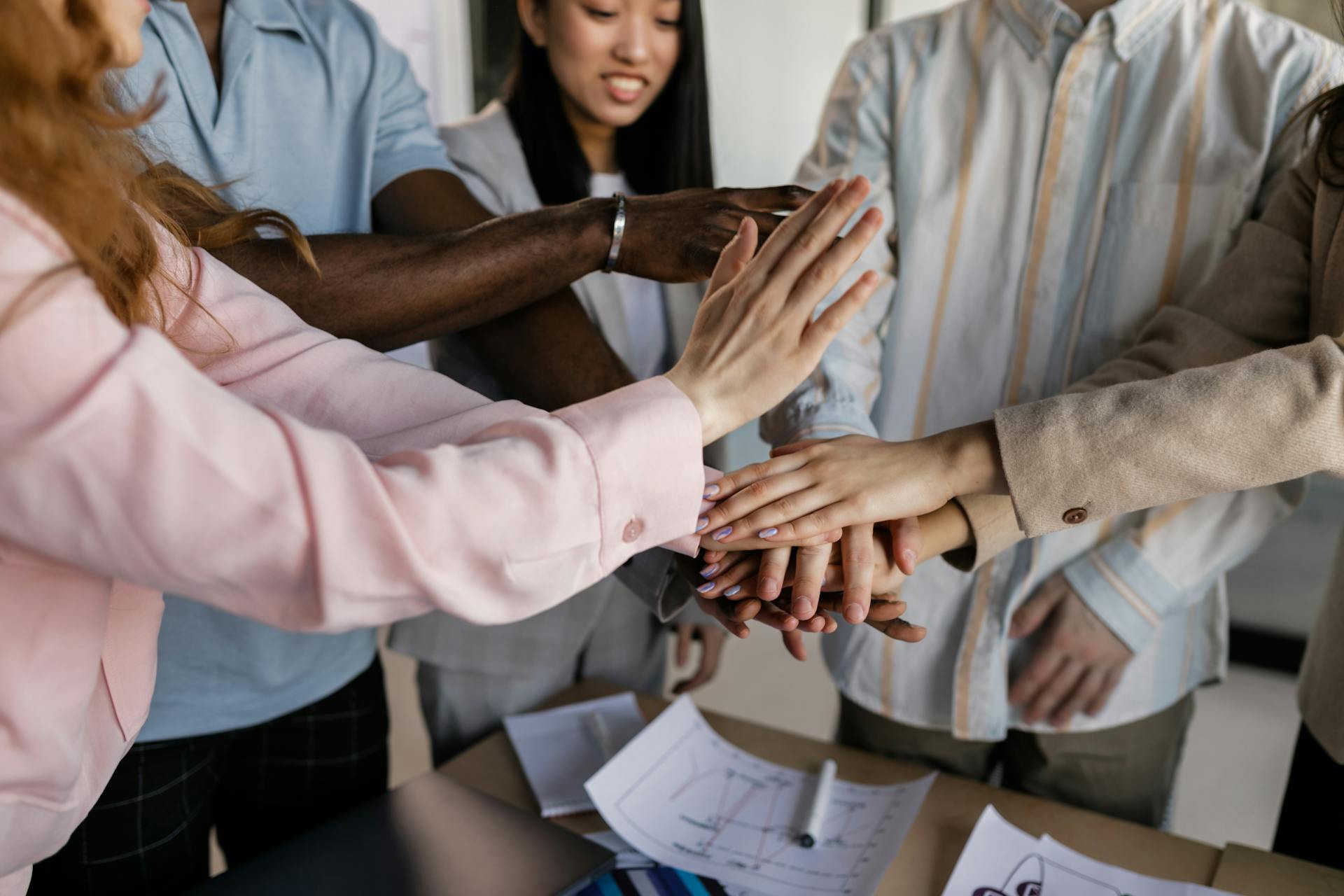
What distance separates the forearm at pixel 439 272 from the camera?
3.29 feet

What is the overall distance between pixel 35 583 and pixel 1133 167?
116 centimetres

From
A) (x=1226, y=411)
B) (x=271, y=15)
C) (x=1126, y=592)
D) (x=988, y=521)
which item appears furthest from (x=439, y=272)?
(x=1126, y=592)

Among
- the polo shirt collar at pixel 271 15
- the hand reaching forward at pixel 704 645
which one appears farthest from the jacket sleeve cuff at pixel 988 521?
the polo shirt collar at pixel 271 15

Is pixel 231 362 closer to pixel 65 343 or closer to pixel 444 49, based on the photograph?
pixel 65 343

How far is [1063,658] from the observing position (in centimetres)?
122

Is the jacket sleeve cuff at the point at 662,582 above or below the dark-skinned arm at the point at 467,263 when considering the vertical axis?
below

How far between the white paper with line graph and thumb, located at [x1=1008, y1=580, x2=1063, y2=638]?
0.25 metres

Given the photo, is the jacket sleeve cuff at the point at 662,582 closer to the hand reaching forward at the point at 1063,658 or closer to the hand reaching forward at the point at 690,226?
the hand reaching forward at the point at 690,226

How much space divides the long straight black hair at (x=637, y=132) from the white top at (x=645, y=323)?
0.06 m

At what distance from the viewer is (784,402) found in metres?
1.18

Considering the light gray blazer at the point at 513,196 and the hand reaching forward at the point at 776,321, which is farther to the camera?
the light gray blazer at the point at 513,196

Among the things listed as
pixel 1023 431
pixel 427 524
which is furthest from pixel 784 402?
pixel 427 524

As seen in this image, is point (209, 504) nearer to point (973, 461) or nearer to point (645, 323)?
point (973, 461)

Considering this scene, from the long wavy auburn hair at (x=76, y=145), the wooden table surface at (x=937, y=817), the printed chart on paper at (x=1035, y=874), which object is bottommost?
the wooden table surface at (x=937, y=817)
